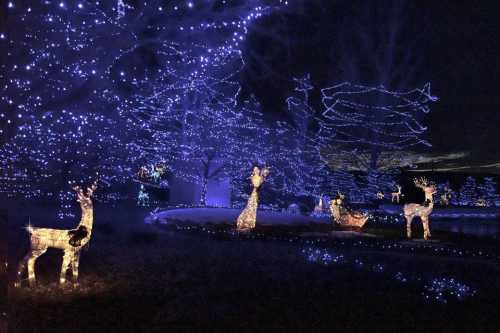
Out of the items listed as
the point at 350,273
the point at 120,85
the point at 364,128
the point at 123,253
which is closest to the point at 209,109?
the point at 120,85

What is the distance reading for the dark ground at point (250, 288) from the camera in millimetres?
6152

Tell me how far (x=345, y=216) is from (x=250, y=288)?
9.83 m

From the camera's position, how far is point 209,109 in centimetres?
2356

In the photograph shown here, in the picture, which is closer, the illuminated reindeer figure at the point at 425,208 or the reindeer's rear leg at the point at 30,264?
the reindeer's rear leg at the point at 30,264

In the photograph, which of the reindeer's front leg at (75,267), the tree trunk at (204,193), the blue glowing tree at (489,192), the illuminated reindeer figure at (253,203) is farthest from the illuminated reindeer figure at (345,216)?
the blue glowing tree at (489,192)

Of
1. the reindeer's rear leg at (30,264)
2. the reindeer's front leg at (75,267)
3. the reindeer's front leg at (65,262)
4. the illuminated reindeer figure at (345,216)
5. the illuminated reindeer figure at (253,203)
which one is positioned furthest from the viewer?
the illuminated reindeer figure at (345,216)

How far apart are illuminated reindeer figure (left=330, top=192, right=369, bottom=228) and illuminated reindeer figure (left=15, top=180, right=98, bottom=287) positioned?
1108 centimetres

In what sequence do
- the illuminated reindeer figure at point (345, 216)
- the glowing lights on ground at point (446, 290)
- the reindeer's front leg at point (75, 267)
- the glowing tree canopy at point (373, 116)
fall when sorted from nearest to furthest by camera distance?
the reindeer's front leg at point (75, 267), the glowing lights on ground at point (446, 290), the illuminated reindeer figure at point (345, 216), the glowing tree canopy at point (373, 116)

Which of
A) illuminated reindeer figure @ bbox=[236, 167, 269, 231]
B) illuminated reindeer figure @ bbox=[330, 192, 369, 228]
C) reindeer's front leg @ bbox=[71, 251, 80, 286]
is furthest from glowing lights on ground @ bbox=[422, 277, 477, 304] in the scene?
illuminated reindeer figure @ bbox=[330, 192, 369, 228]

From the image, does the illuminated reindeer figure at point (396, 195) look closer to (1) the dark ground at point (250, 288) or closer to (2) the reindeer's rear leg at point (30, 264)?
(1) the dark ground at point (250, 288)

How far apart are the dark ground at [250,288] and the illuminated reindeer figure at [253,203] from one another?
4.59 feet

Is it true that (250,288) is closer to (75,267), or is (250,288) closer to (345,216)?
(75,267)

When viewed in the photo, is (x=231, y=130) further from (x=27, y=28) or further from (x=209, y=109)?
(x=27, y=28)

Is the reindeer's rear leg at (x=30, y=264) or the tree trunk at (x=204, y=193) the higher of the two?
the tree trunk at (x=204, y=193)
